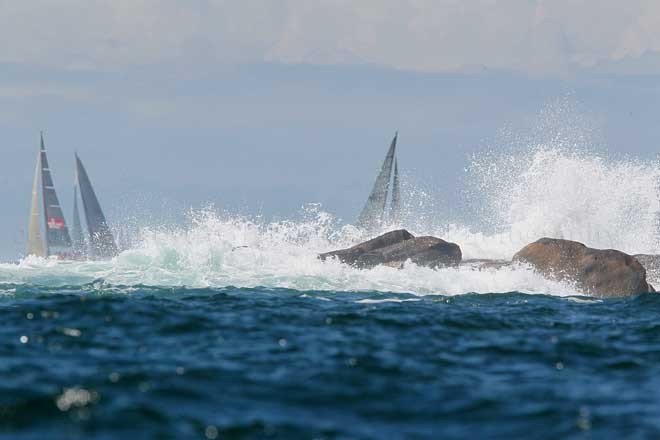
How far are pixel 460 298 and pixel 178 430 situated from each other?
18.8m

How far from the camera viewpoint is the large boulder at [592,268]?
3192cm

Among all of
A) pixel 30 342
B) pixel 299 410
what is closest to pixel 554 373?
A: pixel 299 410

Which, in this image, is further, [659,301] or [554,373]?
[659,301]

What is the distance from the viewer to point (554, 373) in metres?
14.0

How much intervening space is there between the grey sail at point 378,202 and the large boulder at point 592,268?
2703 cm

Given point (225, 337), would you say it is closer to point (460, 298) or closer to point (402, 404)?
point (402, 404)

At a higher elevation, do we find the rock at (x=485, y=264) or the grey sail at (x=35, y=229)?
the grey sail at (x=35, y=229)

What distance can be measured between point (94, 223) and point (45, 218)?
12.3 feet

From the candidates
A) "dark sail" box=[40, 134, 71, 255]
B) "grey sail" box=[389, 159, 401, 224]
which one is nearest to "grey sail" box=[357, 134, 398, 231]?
"grey sail" box=[389, 159, 401, 224]

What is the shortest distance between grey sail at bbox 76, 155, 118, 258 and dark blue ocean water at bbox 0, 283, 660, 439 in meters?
59.5

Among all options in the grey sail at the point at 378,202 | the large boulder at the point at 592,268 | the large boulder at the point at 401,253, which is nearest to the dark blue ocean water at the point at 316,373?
the large boulder at the point at 592,268

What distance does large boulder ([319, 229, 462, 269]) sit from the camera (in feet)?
130

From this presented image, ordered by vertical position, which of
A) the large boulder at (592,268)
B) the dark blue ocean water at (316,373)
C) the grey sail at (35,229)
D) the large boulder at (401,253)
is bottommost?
A: the dark blue ocean water at (316,373)

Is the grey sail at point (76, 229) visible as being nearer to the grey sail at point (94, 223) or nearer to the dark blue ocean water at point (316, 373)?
the grey sail at point (94, 223)
